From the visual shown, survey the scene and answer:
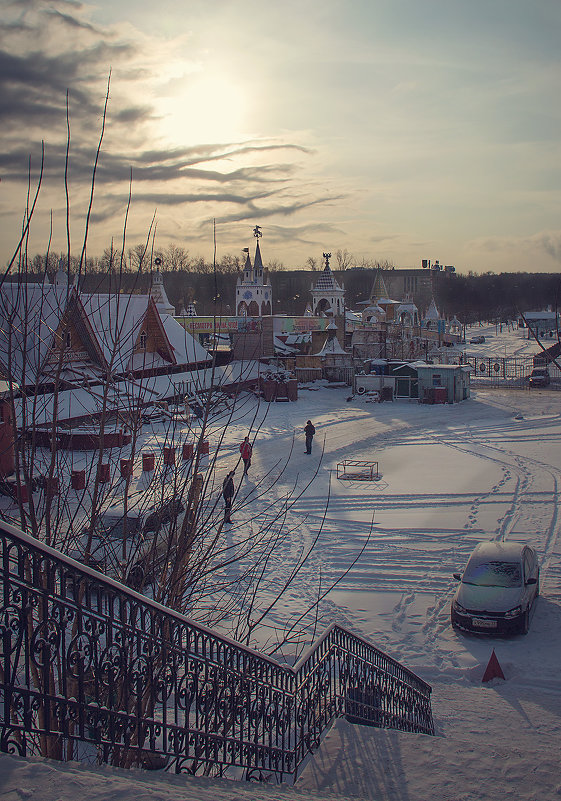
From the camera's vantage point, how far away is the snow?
4895 millimetres

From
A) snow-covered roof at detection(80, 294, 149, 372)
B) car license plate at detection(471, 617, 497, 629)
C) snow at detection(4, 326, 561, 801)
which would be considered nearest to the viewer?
snow at detection(4, 326, 561, 801)

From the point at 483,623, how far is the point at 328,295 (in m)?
54.3

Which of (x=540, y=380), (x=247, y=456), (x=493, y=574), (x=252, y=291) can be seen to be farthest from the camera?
(x=252, y=291)

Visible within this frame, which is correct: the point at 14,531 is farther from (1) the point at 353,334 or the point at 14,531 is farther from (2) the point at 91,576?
(1) the point at 353,334

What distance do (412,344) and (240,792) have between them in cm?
5754

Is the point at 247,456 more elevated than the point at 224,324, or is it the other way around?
the point at 224,324

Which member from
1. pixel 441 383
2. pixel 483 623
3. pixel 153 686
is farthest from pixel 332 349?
pixel 153 686

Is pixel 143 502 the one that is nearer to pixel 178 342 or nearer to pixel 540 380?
pixel 178 342

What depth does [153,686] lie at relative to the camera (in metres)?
4.30

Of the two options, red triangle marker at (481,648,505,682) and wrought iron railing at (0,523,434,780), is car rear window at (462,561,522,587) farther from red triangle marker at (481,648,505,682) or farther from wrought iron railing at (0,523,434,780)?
wrought iron railing at (0,523,434,780)

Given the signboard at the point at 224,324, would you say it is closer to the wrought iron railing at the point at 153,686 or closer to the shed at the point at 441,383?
the shed at the point at 441,383

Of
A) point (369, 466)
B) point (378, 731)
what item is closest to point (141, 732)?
point (378, 731)

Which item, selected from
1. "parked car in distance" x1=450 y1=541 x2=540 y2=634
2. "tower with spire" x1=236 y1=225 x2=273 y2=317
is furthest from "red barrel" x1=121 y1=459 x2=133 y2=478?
"tower with spire" x1=236 y1=225 x2=273 y2=317

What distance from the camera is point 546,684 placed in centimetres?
820
